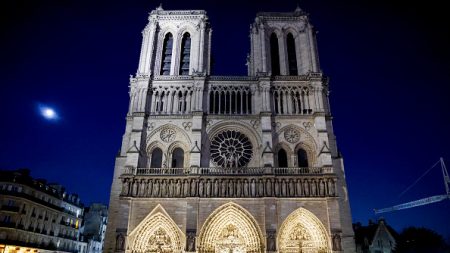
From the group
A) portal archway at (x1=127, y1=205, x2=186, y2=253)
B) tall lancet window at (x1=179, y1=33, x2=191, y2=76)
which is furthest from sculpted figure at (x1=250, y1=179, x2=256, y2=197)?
tall lancet window at (x1=179, y1=33, x2=191, y2=76)

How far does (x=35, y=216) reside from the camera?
32156 mm

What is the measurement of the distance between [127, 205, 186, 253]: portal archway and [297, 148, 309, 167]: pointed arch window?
929 centimetres

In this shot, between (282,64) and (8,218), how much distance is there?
82.6 feet

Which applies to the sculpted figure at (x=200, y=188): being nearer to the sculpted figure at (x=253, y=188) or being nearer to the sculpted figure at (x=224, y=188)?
the sculpted figure at (x=224, y=188)

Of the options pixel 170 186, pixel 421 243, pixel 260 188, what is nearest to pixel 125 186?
pixel 170 186

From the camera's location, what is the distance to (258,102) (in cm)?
2628

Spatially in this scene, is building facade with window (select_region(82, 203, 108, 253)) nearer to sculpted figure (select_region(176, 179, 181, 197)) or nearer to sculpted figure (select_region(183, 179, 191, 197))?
sculpted figure (select_region(176, 179, 181, 197))

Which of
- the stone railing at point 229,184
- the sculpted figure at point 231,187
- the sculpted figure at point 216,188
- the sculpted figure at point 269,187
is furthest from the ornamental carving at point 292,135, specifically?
the sculpted figure at point 216,188

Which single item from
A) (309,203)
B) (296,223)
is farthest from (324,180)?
(296,223)

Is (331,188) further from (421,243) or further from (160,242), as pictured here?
(421,243)

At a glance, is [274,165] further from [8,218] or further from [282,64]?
[8,218]

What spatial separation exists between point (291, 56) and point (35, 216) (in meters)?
26.2

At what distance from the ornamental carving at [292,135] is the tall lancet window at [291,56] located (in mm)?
5306

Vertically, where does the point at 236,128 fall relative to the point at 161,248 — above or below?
above
